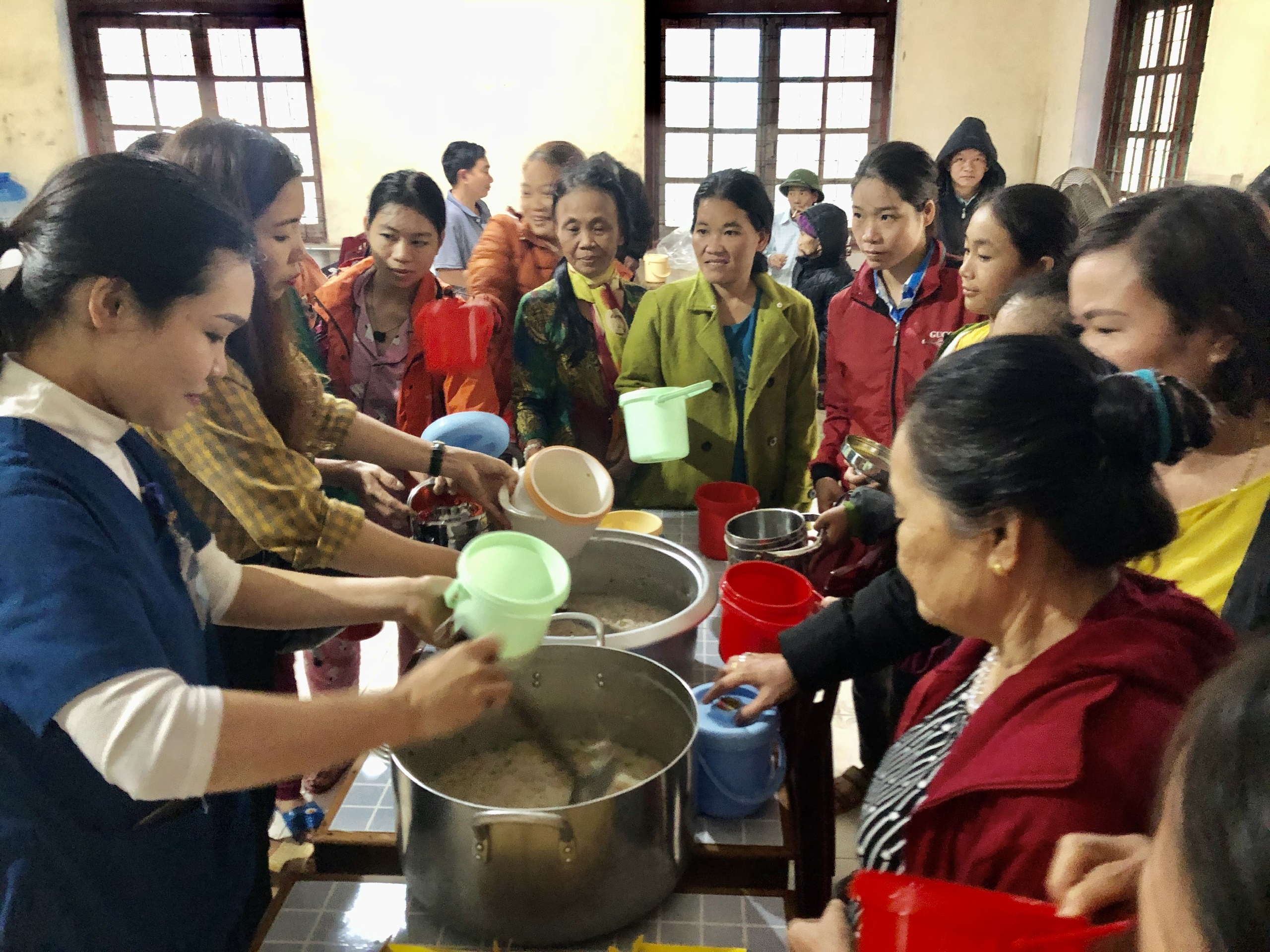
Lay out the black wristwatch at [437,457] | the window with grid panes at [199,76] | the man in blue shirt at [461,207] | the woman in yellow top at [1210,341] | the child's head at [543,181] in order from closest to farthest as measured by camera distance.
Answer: the woman in yellow top at [1210,341] → the black wristwatch at [437,457] → the child's head at [543,181] → the man in blue shirt at [461,207] → the window with grid panes at [199,76]

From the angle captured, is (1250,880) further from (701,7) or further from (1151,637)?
(701,7)

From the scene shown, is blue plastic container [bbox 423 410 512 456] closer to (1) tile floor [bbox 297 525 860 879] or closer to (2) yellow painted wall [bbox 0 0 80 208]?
(1) tile floor [bbox 297 525 860 879]

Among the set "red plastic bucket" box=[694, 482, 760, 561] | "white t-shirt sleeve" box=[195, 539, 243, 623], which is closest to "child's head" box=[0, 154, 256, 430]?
"white t-shirt sleeve" box=[195, 539, 243, 623]

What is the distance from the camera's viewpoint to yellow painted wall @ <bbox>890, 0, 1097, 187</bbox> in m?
5.96

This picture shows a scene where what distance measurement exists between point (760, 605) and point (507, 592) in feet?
1.87

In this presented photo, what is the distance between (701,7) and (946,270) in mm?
4576

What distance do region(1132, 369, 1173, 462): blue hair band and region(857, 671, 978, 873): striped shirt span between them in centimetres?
37

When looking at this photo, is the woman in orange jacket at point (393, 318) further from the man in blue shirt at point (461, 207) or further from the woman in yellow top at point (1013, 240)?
the man in blue shirt at point (461, 207)

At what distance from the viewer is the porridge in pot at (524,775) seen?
1.16m

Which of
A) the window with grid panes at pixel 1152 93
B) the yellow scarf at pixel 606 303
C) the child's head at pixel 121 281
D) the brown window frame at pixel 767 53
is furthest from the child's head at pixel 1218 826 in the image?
the brown window frame at pixel 767 53

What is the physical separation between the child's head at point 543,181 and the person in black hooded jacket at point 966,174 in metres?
2.54

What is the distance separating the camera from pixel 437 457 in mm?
1743

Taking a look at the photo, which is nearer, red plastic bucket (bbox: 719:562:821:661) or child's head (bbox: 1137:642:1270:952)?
child's head (bbox: 1137:642:1270:952)

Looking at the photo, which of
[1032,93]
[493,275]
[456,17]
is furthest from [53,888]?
[1032,93]
